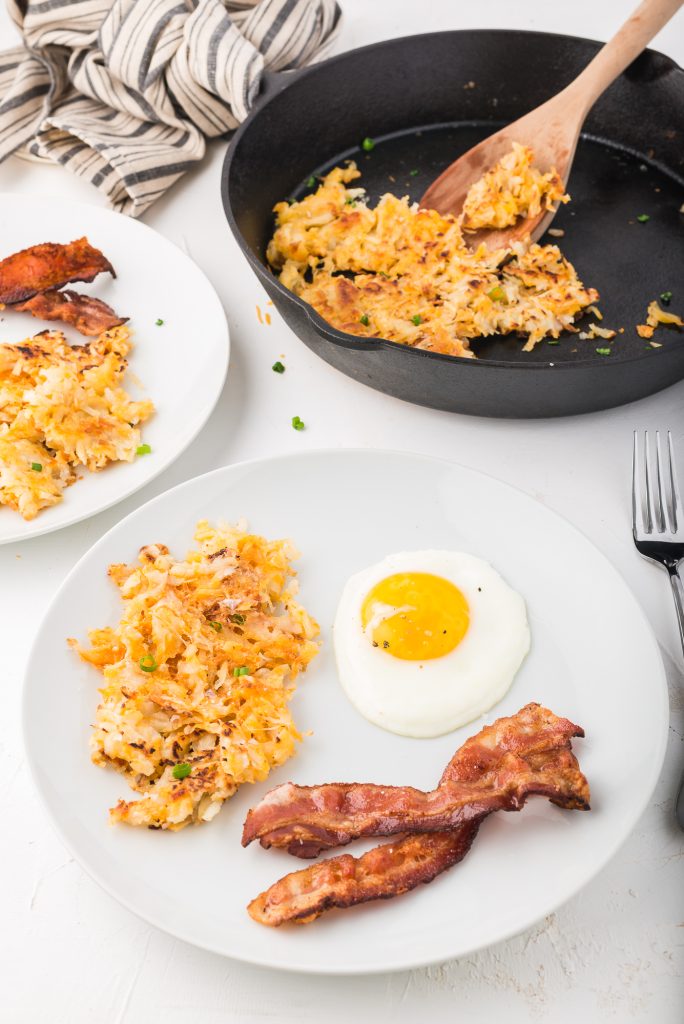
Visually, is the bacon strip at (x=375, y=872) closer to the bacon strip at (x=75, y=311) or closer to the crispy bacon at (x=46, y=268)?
the bacon strip at (x=75, y=311)

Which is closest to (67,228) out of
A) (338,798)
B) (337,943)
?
(338,798)

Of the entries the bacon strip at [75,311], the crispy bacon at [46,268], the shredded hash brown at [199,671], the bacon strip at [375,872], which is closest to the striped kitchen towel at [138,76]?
the crispy bacon at [46,268]

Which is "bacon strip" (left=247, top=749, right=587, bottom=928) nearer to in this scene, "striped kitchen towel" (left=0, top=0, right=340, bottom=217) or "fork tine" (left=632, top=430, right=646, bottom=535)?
"fork tine" (left=632, top=430, right=646, bottom=535)

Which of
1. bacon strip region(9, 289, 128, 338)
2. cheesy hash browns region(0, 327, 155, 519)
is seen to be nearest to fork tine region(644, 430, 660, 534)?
cheesy hash browns region(0, 327, 155, 519)

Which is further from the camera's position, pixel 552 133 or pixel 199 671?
pixel 552 133

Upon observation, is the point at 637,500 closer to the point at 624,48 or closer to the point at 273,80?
the point at 624,48

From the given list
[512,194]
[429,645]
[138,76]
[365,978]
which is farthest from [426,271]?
[365,978]

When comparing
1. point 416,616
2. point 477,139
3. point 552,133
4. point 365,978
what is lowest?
point 365,978
